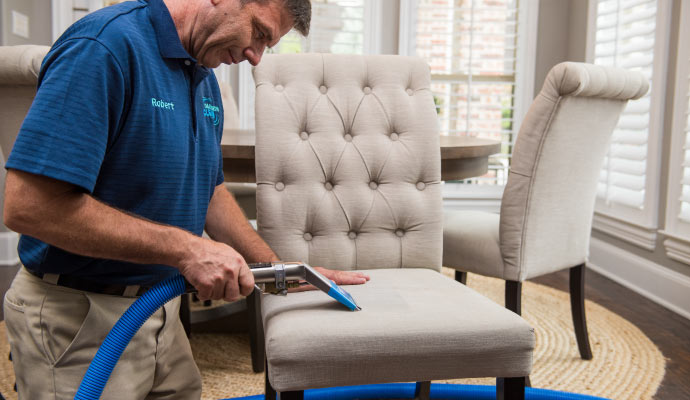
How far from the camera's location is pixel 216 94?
4.09ft

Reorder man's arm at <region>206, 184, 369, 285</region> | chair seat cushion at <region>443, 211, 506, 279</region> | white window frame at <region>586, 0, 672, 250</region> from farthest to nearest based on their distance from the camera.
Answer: white window frame at <region>586, 0, 672, 250</region>, chair seat cushion at <region>443, 211, 506, 279</region>, man's arm at <region>206, 184, 369, 285</region>

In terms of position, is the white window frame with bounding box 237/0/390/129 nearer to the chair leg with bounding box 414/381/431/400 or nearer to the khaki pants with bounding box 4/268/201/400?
the chair leg with bounding box 414/381/431/400

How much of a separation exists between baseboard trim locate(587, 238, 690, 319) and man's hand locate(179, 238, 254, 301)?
2.40 metres

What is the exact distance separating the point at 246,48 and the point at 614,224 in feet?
9.35

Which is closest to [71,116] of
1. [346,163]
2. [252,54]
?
[252,54]

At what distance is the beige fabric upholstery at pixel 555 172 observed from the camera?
1.74 meters

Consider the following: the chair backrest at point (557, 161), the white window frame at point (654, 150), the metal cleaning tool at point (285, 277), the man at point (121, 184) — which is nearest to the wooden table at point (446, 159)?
the chair backrest at point (557, 161)

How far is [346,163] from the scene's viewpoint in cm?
157

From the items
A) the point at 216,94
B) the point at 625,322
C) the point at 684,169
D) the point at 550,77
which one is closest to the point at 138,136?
the point at 216,94

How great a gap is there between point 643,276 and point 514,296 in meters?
1.52

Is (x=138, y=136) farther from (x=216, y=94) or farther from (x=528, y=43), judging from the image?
(x=528, y=43)

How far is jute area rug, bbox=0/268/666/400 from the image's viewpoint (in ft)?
6.05

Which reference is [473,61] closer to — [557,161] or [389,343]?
[557,161]

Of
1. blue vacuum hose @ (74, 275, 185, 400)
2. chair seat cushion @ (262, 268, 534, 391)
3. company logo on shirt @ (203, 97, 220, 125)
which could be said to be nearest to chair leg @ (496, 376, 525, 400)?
chair seat cushion @ (262, 268, 534, 391)
